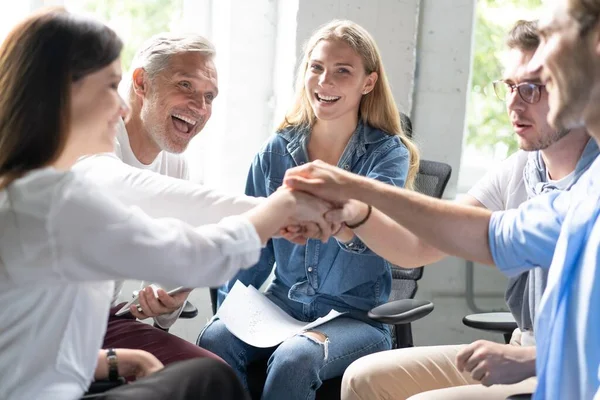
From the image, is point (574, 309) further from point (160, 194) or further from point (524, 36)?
point (160, 194)

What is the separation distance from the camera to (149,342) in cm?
228

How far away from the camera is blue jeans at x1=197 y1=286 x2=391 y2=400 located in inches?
94.0

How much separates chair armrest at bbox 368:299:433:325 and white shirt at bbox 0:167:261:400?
0.91 m

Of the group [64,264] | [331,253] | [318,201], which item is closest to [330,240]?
[331,253]

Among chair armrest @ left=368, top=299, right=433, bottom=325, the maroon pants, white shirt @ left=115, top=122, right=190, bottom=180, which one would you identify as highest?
white shirt @ left=115, top=122, right=190, bottom=180

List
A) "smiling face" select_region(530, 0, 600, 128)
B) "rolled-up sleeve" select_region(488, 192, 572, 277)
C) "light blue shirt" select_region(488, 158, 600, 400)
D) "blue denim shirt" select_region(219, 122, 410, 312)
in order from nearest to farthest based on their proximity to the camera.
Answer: "light blue shirt" select_region(488, 158, 600, 400) → "smiling face" select_region(530, 0, 600, 128) → "rolled-up sleeve" select_region(488, 192, 572, 277) → "blue denim shirt" select_region(219, 122, 410, 312)

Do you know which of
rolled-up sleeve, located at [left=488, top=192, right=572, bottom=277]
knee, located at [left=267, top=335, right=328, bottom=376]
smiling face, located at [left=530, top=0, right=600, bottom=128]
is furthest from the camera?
knee, located at [left=267, top=335, right=328, bottom=376]

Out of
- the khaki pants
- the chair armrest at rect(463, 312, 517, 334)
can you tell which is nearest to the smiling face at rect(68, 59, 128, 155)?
the khaki pants

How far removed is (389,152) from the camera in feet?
9.04

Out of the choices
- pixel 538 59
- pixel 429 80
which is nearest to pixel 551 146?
pixel 538 59

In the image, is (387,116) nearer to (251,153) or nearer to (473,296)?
(251,153)

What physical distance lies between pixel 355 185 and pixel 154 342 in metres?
0.69

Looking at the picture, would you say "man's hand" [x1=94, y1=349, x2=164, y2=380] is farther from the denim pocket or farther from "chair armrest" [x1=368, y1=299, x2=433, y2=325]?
the denim pocket

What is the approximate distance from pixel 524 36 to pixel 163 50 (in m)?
1.02
